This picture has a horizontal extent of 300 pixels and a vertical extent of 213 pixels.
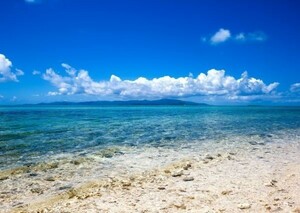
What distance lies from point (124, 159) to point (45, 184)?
5.96 m

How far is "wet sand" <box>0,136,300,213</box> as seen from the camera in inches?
382

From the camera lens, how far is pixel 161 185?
12031mm

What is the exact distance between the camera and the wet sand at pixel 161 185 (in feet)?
31.8

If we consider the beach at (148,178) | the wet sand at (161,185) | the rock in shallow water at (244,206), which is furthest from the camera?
the beach at (148,178)

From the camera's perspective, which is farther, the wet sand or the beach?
the beach

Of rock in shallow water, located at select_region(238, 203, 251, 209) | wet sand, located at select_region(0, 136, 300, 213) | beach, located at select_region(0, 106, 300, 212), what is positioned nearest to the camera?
rock in shallow water, located at select_region(238, 203, 251, 209)

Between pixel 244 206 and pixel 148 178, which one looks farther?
pixel 148 178

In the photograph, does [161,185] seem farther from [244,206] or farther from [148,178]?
[244,206]

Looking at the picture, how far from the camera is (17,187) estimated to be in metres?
12.2

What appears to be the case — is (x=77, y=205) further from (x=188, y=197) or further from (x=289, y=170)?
(x=289, y=170)

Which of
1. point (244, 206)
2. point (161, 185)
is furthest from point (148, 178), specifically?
point (244, 206)

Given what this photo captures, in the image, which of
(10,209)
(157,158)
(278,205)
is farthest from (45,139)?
(278,205)

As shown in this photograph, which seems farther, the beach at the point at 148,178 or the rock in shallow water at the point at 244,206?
the beach at the point at 148,178

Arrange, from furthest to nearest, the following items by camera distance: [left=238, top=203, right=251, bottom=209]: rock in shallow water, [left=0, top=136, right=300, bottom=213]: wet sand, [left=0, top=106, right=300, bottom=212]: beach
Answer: [left=0, top=106, right=300, bottom=212]: beach → [left=0, top=136, right=300, bottom=213]: wet sand → [left=238, top=203, right=251, bottom=209]: rock in shallow water
